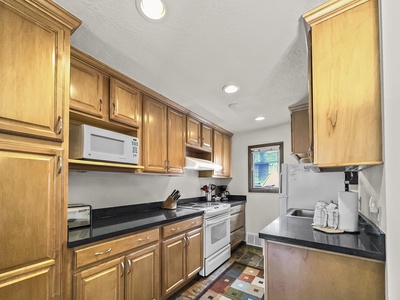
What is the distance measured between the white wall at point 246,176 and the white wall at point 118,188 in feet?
4.60

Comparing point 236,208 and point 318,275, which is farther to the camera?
point 236,208

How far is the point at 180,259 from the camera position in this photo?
229cm

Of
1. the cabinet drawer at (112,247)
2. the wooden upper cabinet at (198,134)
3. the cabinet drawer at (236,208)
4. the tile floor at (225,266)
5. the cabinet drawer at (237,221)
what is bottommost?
the tile floor at (225,266)

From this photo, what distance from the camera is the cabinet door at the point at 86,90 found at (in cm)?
160

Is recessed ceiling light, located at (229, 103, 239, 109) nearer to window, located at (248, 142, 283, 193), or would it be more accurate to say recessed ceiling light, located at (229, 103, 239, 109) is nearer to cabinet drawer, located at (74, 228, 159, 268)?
window, located at (248, 142, 283, 193)

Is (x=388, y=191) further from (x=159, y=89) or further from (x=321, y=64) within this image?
(x=159, y=89)

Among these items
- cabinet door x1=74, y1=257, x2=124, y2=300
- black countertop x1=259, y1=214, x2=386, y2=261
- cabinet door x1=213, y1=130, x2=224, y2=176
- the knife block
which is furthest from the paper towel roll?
cabinet door x1=213, y1=130, x2=224, y2=176

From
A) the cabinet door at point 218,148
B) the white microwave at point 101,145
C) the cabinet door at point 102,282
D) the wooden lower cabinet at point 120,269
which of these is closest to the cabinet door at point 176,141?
the white microwave at point 101,145

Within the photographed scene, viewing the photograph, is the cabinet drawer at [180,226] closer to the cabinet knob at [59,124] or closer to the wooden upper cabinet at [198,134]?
the wooden upper cabinet at [198,134]

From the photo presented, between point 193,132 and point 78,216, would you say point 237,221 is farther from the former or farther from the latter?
point 78,216

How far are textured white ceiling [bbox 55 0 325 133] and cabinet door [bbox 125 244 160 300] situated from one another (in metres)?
1.64

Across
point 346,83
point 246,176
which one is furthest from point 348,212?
point 246,176

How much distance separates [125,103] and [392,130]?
1985mm

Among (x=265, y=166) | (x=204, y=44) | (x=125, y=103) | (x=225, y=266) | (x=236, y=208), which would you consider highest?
(x=204, y=44)
